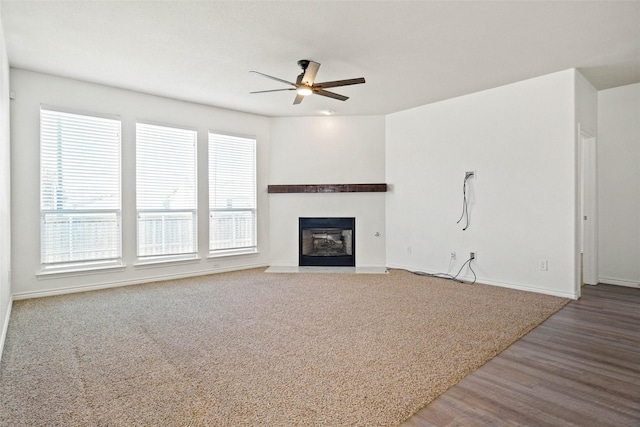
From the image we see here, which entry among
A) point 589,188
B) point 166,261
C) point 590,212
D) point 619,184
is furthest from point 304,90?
point 619,184

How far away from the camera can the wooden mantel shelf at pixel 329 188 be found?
6.00 meters

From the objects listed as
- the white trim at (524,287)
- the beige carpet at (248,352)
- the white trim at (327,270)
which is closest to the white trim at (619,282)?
the white trim at (524,287)

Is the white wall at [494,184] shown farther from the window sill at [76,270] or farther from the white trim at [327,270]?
the window sill at [76,270]

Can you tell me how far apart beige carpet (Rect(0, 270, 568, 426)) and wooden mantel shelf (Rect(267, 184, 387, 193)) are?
6.97 feet

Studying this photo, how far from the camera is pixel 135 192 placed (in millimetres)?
4793

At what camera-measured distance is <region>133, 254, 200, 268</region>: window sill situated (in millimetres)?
4871

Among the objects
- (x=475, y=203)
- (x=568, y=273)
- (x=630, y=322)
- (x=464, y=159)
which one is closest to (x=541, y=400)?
(x=630, y=322)

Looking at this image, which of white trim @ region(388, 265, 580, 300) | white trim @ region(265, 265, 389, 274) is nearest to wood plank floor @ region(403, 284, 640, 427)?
white trim @ region(388, 265, 580, 300)

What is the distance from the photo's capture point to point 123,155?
4691 millimetres

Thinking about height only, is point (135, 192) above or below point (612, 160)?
below

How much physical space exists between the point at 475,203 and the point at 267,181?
11.2ft

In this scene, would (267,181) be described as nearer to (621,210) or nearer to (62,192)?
(62,192)

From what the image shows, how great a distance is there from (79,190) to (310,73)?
3.25 m

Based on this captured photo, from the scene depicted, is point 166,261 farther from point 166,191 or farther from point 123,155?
point 123,155
